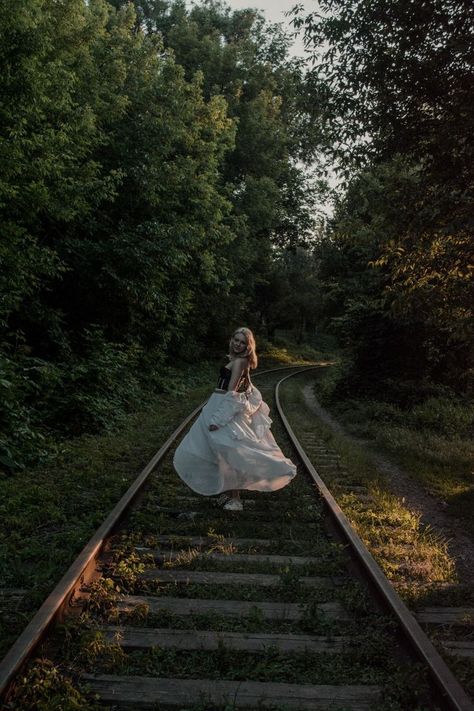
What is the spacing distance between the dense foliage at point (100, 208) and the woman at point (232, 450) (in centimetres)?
304

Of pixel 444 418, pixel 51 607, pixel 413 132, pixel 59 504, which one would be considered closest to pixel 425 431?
pixel 444 418

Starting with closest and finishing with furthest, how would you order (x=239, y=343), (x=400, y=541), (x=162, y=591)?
1. (x=162, y=591)
2. (x=400, y=541)
3. (x=239, y=343)

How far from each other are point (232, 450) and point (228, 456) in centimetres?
9

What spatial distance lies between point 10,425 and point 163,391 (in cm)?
1034

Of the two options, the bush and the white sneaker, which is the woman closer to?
the white sneaker

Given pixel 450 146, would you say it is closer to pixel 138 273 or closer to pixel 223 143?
pixel 138 273

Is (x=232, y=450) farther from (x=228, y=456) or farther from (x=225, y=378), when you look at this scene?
(x=225, y=378)

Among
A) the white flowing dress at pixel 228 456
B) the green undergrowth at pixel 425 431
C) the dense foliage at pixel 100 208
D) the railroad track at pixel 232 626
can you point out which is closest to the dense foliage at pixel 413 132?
the dense foliage at pixel 100 208

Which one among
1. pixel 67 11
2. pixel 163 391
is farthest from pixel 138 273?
pixel 67 11

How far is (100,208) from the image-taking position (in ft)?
54.3

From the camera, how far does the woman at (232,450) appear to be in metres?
6.09

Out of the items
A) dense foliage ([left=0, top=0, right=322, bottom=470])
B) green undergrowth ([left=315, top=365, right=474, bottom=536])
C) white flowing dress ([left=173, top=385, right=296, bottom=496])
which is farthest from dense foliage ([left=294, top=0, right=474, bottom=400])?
white flowing dress ([left=173, top=385, right=296, bottom=496])

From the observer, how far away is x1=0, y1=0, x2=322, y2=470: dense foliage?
10148 millimetres

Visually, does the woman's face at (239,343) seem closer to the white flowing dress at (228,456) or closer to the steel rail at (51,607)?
the white flowing dress at (228,456)
